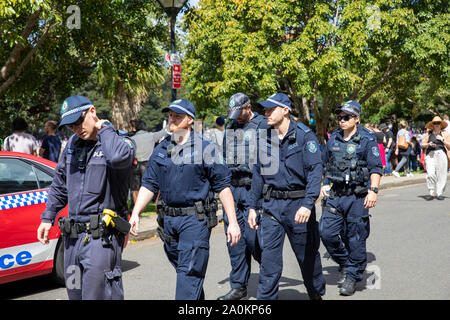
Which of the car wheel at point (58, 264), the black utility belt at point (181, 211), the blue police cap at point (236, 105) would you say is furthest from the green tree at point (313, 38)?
the black utility belt at point (181, 211)

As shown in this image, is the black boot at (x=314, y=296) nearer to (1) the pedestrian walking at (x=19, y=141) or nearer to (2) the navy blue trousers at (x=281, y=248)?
(2) the navy blue trousers at (x=281, y=248)

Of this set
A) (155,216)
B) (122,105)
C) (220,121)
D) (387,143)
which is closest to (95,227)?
(220,121)

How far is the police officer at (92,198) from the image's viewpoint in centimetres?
346

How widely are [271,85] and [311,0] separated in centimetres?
323

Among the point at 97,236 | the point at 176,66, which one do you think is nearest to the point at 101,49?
the point at 176,66

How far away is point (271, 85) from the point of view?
16312mm

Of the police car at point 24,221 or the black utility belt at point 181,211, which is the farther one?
the police car at point 24,221

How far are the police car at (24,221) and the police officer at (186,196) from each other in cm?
181

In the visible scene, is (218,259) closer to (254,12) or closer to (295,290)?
(295,290)

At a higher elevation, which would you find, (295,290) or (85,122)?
(85,122)

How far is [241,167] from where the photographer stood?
17.8 ft

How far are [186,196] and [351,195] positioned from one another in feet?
7.73

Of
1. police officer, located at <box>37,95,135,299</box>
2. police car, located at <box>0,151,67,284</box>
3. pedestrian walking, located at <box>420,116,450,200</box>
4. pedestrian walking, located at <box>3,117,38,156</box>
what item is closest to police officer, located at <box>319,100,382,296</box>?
police officer, located at <box>37,95,135,299</box>

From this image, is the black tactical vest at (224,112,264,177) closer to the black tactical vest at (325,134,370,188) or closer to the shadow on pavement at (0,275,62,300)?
the black tactical vest at (325,134,370,188)
